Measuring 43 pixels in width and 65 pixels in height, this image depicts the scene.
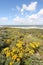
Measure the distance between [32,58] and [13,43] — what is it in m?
1.88

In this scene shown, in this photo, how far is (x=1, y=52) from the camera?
6.45 m

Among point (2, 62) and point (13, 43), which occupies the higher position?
point (13, 43)

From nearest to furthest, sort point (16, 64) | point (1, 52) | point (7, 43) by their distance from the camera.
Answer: point (16, 64)
point (1, 52)
point (7, 43)

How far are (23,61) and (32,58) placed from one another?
0.50m

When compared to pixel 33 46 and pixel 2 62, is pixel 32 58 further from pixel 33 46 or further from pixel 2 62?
pixel 2 62

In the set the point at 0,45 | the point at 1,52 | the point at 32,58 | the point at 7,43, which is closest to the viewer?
the point at 32,58

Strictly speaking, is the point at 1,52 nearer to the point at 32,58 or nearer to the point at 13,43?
the point at 13,43

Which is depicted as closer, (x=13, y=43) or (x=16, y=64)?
(x=16, y=64)

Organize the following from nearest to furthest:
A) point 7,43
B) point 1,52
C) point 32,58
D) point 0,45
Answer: point 32,58 → point 1,52 → point 0,45 → point 7,43

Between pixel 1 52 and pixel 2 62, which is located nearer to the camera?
pixel 2 62

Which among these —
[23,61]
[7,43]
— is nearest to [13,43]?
[7,43]

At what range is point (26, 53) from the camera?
629cm

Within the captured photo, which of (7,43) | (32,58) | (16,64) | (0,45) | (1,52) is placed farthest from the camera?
(7,43)

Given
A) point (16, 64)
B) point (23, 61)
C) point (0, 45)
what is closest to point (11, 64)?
point (16, 64)
